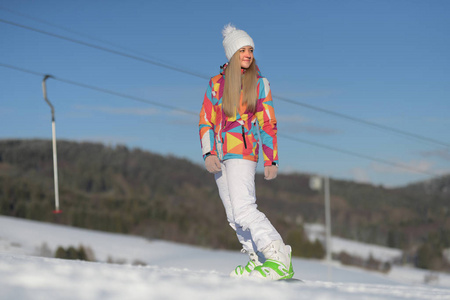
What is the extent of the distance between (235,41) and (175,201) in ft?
469

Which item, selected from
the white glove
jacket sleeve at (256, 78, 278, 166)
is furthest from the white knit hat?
the white glove

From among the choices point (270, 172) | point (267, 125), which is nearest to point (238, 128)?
point (267, 125)

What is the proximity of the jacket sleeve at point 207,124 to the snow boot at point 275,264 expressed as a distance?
0.96 metres

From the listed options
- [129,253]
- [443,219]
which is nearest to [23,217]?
[129,253]

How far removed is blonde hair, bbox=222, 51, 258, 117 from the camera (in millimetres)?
4664

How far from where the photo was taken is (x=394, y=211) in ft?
519

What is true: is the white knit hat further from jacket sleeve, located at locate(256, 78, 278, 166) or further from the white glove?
the white glove

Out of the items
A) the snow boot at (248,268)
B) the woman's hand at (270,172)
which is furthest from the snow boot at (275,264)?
the woman's hand at (270,172)

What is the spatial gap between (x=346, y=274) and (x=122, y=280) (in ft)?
314

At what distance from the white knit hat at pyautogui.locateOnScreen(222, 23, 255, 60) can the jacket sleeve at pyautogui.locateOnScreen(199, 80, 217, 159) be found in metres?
0.33

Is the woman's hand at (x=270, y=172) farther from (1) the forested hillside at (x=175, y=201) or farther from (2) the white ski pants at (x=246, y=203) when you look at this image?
(1) the forested hillside at (x=175, y=201)

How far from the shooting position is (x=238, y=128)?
466 cm

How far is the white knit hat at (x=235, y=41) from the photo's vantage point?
15.9 ft

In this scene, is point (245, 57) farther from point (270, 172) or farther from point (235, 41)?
point (270, 172)
